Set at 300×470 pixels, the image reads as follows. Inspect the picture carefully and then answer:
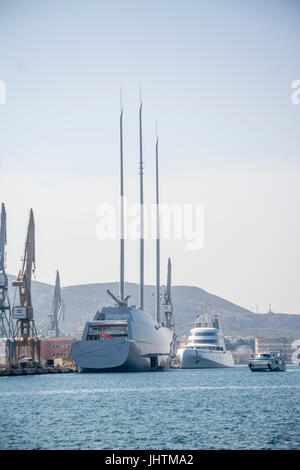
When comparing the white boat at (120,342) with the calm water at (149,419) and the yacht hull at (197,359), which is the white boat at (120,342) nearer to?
the yacht hull at (197,359)

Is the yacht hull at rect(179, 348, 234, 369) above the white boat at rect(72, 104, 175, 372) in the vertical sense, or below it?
below

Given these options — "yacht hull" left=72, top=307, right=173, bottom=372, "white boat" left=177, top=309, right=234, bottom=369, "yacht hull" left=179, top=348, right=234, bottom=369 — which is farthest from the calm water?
"white boat" left=177, top=309, right=234, bottom=369

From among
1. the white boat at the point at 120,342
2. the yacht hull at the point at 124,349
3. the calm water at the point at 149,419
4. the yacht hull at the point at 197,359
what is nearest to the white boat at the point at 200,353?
the yacht hull at the point at 197,359

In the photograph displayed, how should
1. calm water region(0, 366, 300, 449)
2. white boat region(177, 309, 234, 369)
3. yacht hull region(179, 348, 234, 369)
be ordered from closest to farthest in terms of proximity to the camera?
calm water region(0, 366, 300, 449), yacht hull region(179, 348, 234, 369), white boat region(177, 309, 234, 369)

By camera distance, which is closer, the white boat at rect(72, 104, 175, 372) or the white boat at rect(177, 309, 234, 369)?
the white boat at rect(72, 104, 175, 372)

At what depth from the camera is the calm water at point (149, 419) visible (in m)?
49.2

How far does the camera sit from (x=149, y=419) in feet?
201

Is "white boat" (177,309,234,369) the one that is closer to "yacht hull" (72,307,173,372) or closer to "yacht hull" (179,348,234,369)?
"yacht hull" (179,348,234,369)

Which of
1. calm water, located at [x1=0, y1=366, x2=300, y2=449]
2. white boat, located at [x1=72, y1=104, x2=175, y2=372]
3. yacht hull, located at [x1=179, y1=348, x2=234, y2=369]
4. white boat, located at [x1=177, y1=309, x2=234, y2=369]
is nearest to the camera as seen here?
calm water, located at [x1=0, y1=366, x2=300, y2=449]

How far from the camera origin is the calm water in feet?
162

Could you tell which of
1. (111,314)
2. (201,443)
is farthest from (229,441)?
(111,314)
